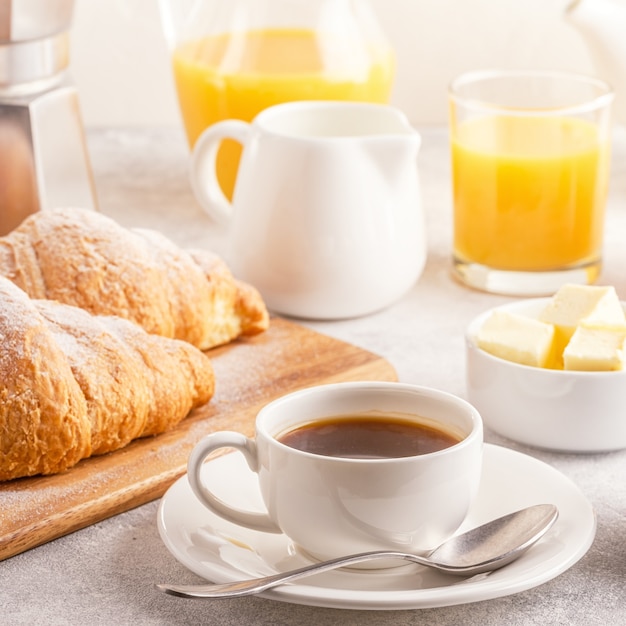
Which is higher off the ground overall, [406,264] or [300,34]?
[300,34]

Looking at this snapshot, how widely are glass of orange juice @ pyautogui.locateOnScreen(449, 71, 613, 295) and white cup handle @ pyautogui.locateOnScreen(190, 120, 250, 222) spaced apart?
0.98 ft

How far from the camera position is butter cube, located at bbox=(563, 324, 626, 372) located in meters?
0.91

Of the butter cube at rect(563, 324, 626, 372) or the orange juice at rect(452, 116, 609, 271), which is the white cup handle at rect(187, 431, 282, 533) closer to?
the butter cube at rect(563, 324, 626, 372)

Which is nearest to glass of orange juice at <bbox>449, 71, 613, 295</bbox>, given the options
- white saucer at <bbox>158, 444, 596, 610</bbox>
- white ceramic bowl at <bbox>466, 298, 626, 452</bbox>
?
white ceramic bowl at <bbox>466, 298, 626, 452</bbox>

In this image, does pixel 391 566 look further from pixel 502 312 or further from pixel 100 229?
pixel 100 229

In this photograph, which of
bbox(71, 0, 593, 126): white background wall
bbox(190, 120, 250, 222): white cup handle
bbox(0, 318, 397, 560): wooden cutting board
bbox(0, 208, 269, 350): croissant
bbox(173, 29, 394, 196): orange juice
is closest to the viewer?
bbox(0, 318, 397, 560): wooden cutting board

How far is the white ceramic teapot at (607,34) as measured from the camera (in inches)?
59.9

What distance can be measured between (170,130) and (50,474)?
134 centimetres

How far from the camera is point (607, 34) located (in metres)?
1.52

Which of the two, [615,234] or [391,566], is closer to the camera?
[391,566]

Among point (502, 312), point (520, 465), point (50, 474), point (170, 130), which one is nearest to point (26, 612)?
point (50, 474)

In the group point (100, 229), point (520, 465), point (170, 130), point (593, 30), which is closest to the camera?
point (520, 465)

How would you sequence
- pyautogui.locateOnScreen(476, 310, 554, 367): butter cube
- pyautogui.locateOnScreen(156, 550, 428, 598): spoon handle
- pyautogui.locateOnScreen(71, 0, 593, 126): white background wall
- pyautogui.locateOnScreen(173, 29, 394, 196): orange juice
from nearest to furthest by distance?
pyautogui.locateOnScreen(156, 550, 428, 598): spoon handle → pyautogui.locateOnScreen(476, 310, 554, 367): butter cube → pyautogui.locateOnScreen(173, 29, 394, 196): orange juice → pyautogui.locateOnScreen(71, 0, 593, 126): white background wall

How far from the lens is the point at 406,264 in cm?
128
